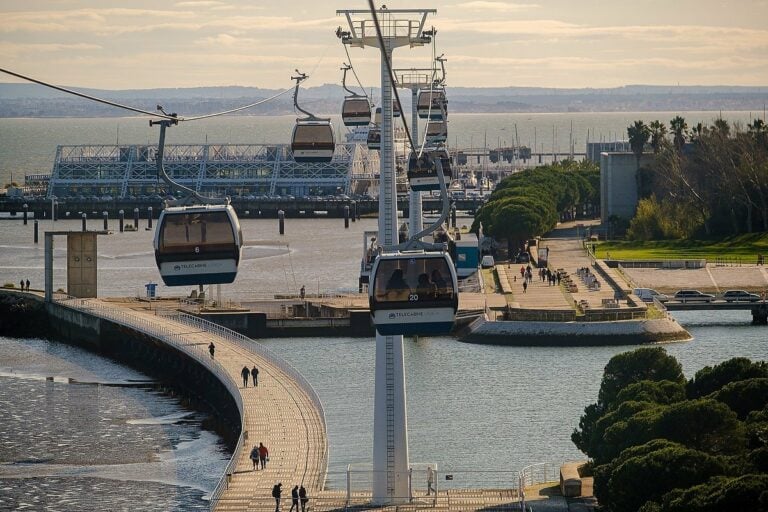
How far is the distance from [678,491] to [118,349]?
50.9 metres

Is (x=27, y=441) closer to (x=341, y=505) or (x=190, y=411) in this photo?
(x=190, y=411)

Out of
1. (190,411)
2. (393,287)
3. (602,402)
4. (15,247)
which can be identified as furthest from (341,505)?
(15,247)

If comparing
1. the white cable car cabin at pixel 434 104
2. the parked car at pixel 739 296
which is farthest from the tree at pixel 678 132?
the white cable car cabin at pixel 434 104

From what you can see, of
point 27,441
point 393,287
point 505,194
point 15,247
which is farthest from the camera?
point 15,247

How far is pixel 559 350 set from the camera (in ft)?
263

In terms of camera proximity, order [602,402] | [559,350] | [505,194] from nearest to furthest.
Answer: [602,402] → [559,350] → [505,194]

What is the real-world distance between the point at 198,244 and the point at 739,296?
57743 millimetres

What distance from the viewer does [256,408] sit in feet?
186

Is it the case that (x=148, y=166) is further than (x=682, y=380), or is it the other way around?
(x=148, y=166)

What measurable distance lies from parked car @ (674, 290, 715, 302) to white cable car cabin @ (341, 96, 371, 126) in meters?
42.3

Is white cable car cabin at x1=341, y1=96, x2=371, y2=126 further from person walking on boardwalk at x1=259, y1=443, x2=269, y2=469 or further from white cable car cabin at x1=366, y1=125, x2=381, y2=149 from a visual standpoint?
person walking on boardwalk at x1=259, y1=443, x2=269, y2=469

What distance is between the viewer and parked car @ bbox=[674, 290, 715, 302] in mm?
89375

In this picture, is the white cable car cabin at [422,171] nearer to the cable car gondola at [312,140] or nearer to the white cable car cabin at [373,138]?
the cable car gondola at [312,140]

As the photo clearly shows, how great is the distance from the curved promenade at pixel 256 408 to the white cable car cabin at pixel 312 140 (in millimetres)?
7221
